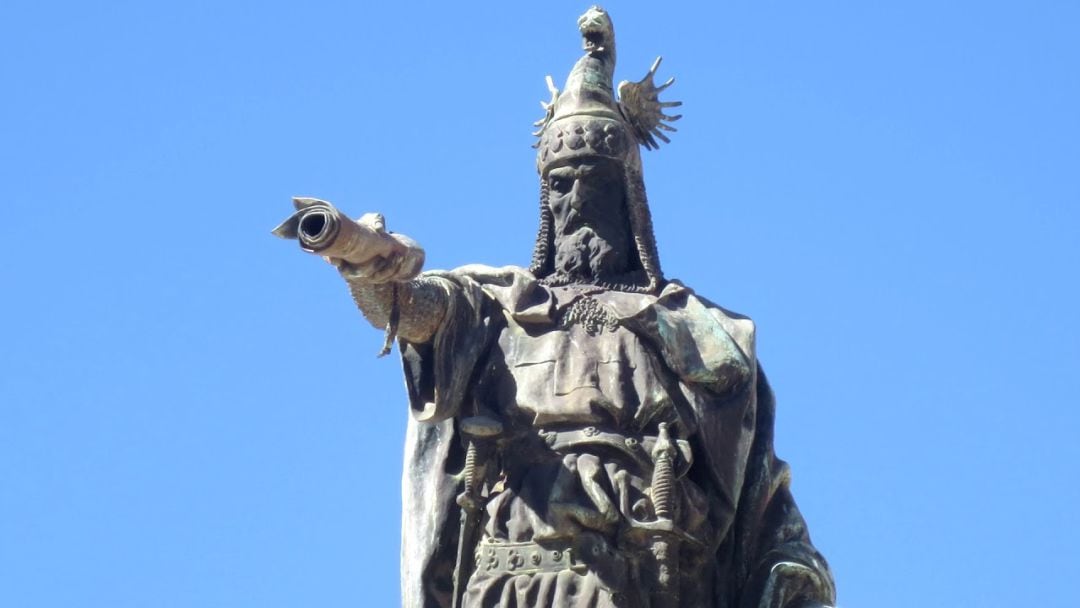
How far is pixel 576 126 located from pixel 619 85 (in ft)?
2.03

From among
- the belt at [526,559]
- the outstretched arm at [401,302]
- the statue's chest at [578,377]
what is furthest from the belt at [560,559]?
the outstretched arm at [401,302]

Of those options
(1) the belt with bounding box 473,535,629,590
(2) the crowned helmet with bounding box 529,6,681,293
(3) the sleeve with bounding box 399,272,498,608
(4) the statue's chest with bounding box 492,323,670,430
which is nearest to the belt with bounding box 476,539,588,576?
(1) the belt with bounding box 473,535,629,590

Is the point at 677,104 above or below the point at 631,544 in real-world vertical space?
above

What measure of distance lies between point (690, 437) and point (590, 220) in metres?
1.50

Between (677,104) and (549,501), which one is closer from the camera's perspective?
(549,501)

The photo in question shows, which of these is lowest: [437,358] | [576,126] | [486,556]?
[486,556]

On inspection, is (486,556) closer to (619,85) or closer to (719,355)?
(719,355)

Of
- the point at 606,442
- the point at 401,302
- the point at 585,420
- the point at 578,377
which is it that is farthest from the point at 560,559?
the point at 401,302

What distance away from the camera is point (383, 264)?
55.4 ft

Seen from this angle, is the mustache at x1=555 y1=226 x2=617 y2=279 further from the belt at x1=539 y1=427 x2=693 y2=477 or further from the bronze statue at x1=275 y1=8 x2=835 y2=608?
the belt at x1=539 y1=427 x2=693 y2=477

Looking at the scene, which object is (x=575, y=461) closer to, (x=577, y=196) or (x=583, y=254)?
(x=583, y=254)

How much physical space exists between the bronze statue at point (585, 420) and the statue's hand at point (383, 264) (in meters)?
0.02

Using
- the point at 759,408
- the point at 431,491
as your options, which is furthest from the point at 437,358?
the point at 759,408

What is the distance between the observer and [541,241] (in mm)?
18672
